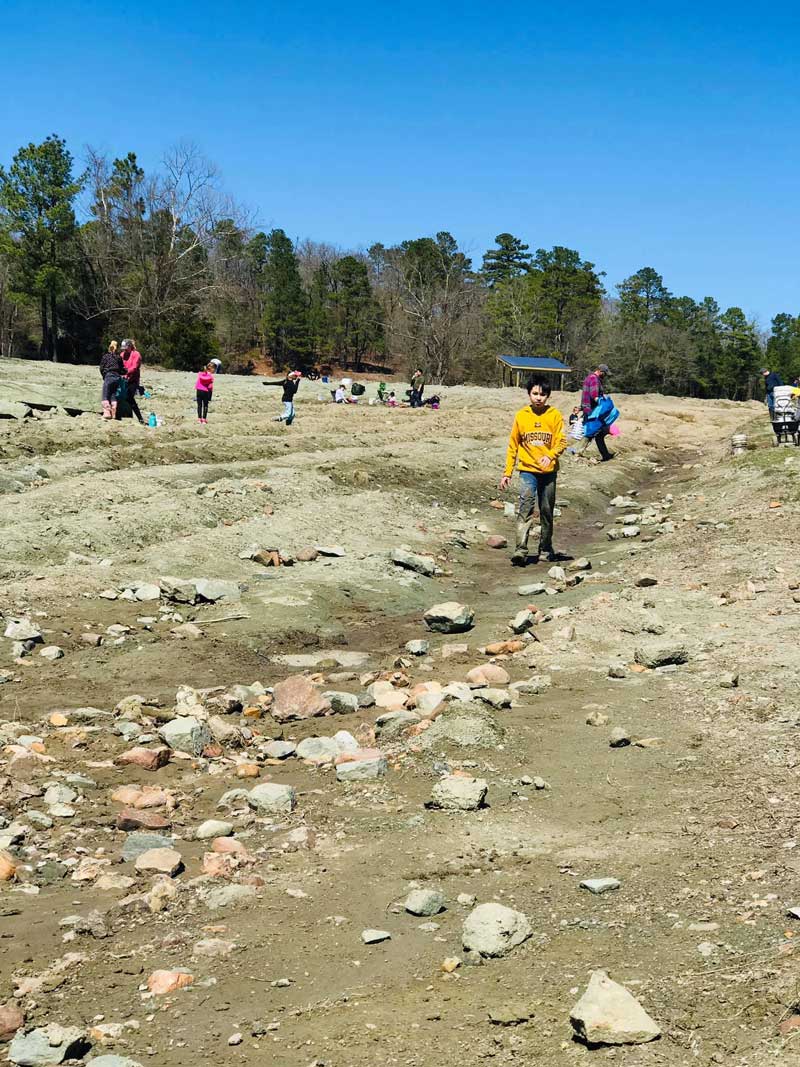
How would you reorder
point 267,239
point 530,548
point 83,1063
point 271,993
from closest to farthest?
point 83,1063 < point 271,993 < point 530,548 < point 267,239

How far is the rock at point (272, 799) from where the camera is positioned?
473cm

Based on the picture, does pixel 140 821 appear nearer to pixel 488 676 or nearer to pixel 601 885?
pixel 601 885

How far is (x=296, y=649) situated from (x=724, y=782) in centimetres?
398

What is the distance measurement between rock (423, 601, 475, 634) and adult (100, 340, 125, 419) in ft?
39.8

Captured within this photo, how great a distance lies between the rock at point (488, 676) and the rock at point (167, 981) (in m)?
3.34

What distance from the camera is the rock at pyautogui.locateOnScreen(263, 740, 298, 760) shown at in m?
5.55

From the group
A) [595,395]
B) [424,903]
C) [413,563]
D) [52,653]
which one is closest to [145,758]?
[52,653]

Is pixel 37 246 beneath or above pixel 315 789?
above

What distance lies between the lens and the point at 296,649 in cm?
782

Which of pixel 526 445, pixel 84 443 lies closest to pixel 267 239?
pixel 84 443

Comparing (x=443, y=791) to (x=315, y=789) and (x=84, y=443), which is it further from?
(x=84, y=443)

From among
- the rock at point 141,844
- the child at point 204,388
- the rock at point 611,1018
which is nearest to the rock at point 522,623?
the rock at point 141,844

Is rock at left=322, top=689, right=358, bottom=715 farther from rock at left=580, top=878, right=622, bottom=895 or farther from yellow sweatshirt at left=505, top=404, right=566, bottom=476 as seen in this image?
yellow sweatshirt at left=505, top=404, right=566, bottom=476

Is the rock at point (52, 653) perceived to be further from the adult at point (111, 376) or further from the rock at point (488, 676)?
the adult at point (111, 376)
